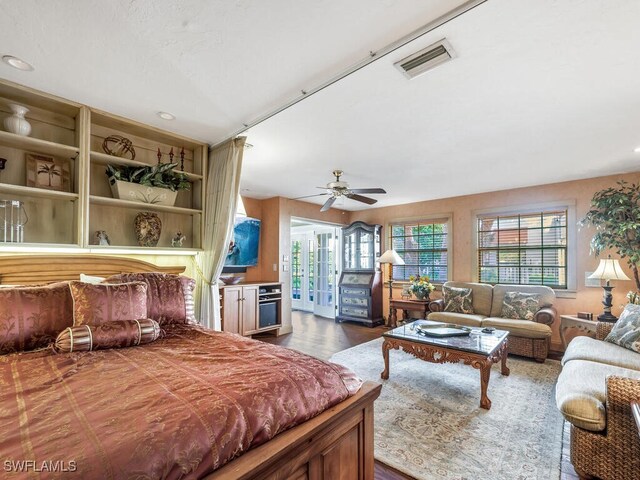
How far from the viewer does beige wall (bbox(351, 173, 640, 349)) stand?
14.0ft

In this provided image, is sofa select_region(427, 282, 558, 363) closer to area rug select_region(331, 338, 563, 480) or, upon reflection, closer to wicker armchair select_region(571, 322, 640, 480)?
area rug select_region(331, 338, 563, 480)

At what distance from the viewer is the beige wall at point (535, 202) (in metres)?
4.27

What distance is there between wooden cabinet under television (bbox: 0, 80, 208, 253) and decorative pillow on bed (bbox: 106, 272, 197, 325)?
54 centimetres

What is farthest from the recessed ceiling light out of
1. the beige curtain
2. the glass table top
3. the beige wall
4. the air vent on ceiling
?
the beige wall

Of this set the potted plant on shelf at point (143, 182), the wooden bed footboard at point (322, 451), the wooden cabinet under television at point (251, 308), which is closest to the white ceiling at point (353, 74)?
the potted plant on shelf at point (143, 182)

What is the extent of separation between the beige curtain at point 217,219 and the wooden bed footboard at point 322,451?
76.3 inches

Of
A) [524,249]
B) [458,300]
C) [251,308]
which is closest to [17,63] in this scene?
[251,308]

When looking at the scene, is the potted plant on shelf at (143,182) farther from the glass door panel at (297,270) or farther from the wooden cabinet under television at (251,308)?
the glass door panel at (297,270)

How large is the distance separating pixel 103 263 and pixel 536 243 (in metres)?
5.77

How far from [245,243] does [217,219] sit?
2.57 meters

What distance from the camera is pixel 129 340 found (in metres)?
1.83

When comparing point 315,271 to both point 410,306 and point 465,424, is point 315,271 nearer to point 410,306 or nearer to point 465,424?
point 410,306

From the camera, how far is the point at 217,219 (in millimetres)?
3074

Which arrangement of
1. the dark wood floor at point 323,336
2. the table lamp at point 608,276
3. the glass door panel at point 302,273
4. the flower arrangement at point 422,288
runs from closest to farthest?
the table lamp at point 608,276 < the dark wood floor at point 323,336 < the flower arrangement at point 422,288 < the glass door panel at point 302,273
